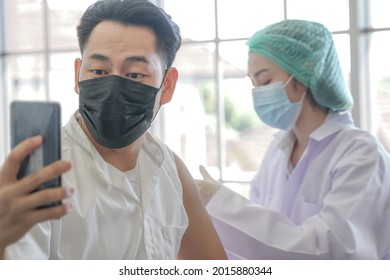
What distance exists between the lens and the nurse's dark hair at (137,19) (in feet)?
2.95

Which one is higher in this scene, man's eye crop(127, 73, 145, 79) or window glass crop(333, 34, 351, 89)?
window glass crop(333, 34, 351, 89)

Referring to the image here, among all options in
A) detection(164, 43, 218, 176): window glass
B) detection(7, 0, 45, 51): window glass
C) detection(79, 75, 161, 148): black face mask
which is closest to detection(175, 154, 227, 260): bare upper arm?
detection(164, 43, 218, 176): window glass

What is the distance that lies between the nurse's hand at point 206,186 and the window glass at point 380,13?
0.38 metres

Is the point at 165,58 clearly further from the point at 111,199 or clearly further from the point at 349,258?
the point at 349,258

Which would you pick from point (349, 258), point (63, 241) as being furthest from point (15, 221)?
point (349, 258)

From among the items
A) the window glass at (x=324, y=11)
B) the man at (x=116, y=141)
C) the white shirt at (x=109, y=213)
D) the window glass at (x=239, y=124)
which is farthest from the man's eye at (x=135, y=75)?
the window glass at (x=324, y=11)

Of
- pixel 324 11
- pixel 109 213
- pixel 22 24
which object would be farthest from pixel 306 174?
pixel 22 24

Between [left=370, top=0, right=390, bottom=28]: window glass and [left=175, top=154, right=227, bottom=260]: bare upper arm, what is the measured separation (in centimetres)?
40

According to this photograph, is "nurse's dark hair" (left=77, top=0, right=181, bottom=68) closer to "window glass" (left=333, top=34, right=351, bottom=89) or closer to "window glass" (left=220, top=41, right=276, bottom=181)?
"window glass" (left=220, top=41, right=276, bottom=181)

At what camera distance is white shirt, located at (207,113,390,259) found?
3.67ft

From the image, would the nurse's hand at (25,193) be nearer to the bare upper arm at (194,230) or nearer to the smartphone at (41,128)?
the smartphone at (41,128)

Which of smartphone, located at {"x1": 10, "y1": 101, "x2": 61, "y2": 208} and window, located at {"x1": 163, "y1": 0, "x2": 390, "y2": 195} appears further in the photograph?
window, located at {"x1": 163, "y1": 0, "x2": 390, "y2": 195}

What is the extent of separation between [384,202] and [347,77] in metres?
0.24

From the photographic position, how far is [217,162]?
111 cm
